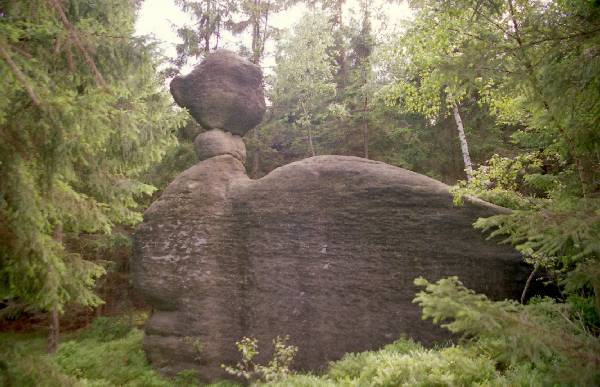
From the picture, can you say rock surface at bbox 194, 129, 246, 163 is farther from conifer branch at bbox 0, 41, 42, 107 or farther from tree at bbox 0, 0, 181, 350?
conifer branch at bbox 0, 41, 42, 107

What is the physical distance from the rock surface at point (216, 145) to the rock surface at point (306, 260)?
1486mm

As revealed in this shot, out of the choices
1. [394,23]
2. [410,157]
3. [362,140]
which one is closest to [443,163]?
[410,157]

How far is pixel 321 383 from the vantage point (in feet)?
21.5

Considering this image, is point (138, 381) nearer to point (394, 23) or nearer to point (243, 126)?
point (243, 126)

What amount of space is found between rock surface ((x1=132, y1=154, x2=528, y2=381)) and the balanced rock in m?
2.70

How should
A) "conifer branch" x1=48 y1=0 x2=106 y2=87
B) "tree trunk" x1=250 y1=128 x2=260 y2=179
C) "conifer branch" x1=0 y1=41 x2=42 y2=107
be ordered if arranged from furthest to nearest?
"tree trunk" x1=250 y1=128 x2=260 y2=179 → "conifer branch" x1=48 y1=0 x2=106 y2=87 → "conifer branch" x1=0 y1=41 x2=42 y2=107

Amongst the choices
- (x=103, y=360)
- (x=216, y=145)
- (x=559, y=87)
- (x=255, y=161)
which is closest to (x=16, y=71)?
(x=559, y=87)

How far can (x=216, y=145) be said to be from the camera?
41.3 ft

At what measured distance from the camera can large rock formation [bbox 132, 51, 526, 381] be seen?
352 inches

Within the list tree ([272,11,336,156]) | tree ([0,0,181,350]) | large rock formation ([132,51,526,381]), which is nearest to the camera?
tree ([0,0,181,350])

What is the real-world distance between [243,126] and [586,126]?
34.7ft

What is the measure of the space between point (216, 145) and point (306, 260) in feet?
16.8

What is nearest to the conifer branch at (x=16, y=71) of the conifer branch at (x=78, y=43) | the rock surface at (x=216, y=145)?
the conifer branch at (x=78, y=43)

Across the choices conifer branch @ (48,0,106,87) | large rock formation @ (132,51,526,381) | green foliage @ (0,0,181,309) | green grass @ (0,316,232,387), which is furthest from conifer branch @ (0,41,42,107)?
large rock formation @ (132,51,526,381)
